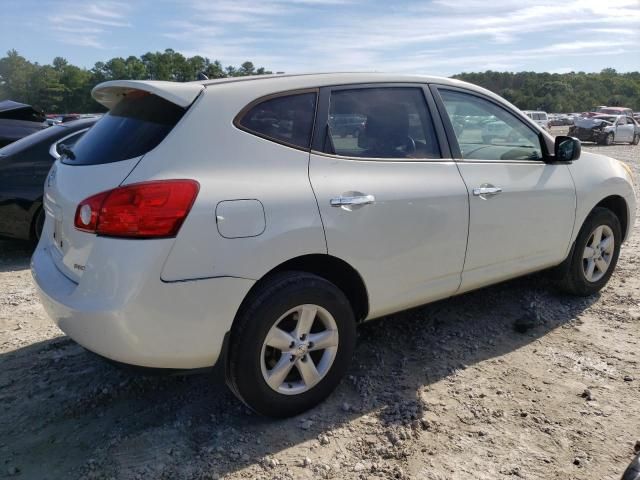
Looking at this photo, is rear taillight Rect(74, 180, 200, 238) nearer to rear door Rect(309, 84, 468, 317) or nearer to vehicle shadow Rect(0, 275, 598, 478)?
rear door Rect(309, 84, 468, 317)

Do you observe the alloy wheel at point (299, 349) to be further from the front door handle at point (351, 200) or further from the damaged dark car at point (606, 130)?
the damaged dark car at point (606, 130)

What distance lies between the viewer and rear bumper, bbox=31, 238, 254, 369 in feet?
7.73

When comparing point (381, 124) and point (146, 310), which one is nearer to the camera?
point (146, 310)

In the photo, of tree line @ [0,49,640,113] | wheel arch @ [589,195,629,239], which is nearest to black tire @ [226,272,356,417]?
wheel arch @ [589,195,629,239]

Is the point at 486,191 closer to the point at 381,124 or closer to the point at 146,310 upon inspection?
the point at 381,124

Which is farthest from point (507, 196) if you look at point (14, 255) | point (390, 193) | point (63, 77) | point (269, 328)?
point (63, 77)

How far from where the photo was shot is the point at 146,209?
7.79ft

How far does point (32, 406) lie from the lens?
310cm

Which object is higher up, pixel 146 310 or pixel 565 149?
pixel 565 149

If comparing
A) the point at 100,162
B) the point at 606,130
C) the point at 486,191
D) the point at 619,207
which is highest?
the point at 100,162

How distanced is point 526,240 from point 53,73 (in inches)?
4303

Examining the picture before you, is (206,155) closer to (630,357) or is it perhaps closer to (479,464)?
(479,464)

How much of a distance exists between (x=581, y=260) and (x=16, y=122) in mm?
7715

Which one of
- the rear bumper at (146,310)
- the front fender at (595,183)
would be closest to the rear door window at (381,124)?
the rear bumper at (146,310)
